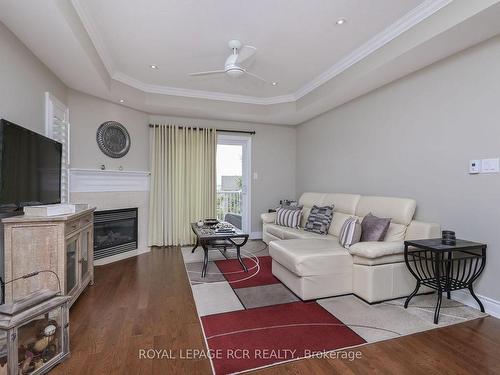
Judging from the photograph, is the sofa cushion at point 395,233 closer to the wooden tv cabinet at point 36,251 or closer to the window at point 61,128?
the wooden tv cabinet at point 36,251

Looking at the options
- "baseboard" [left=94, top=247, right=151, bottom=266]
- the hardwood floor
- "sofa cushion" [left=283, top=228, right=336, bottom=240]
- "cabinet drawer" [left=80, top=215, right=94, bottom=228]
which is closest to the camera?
the hardwood floor

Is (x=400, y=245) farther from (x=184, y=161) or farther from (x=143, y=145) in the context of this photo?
(x=143, y=145)

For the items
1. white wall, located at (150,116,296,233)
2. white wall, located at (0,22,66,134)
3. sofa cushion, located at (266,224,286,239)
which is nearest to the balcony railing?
white wall, located at (150,116,296,233)

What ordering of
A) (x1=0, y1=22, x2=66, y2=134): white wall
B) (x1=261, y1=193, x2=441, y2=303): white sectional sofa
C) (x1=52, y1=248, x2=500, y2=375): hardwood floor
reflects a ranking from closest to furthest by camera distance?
(x1=52, y1=248, x2=500, y2=375): hardwood floor, (x1=0, y1=22, x2=66, y2=134): white wall, (x1=261, y1=193, x2=441, y2=303): white sectional sofa

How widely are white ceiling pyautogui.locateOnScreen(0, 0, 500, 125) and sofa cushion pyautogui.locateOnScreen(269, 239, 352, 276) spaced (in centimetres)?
210

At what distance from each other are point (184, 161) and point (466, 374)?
14.8 feet

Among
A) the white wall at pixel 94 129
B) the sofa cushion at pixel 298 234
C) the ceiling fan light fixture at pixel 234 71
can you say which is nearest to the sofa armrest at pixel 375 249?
the sofa cushion at pixel 298 234

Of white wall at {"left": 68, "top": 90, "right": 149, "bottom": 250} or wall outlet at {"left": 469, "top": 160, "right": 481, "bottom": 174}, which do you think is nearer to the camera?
wall outlet at {"left": 469, "top": 160, "right": 481, "bottom": 174}

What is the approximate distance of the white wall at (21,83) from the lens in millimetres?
2219

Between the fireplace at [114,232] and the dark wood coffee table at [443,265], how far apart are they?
3.84m

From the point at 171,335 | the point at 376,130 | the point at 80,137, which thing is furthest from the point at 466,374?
the point at 80,137

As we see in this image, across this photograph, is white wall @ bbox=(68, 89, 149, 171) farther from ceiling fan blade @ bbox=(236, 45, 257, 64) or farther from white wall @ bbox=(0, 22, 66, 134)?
ceiling fan blade @ bbox=(236, 45, 257, 64)

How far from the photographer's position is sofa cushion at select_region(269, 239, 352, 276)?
2.60 metres

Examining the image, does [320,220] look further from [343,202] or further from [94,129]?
[94,129]
